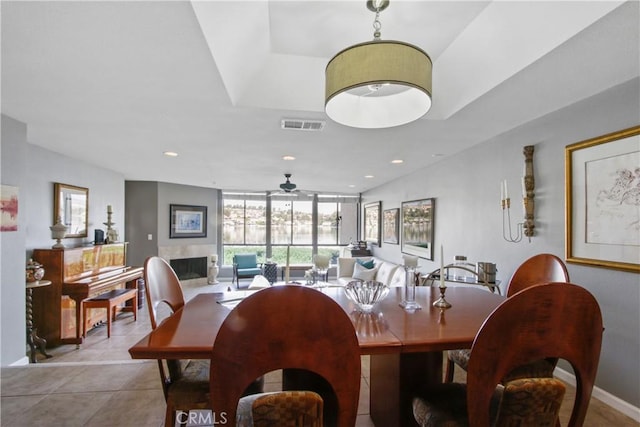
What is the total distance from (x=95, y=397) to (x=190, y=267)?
5.18 meters

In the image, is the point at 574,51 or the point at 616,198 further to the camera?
the point at 616,198

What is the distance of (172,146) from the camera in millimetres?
3451

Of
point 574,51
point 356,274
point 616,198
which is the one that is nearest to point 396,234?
point 356,274

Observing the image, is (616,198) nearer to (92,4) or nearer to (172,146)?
(92,4)

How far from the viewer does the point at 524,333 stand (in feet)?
2.68

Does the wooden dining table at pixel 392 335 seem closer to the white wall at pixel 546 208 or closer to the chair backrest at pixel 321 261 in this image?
the chair backrest at pixel 321 261

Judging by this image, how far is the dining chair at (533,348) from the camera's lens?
2.64 feet

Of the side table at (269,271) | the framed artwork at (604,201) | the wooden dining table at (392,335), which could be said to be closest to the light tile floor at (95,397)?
the wooden dining table at (392,335)

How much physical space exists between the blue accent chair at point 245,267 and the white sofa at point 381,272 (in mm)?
2064

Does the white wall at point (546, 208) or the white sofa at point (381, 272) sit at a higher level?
the white wall at point (546, 208)

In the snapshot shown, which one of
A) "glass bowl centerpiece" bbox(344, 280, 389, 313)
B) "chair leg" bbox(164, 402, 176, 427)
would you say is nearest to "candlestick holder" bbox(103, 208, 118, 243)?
"chair leg" bbox(164, 402, 176, 427)

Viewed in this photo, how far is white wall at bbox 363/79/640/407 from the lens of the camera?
194 cm

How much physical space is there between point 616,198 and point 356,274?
396 centimetres

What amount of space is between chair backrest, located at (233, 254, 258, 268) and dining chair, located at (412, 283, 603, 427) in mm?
6594
